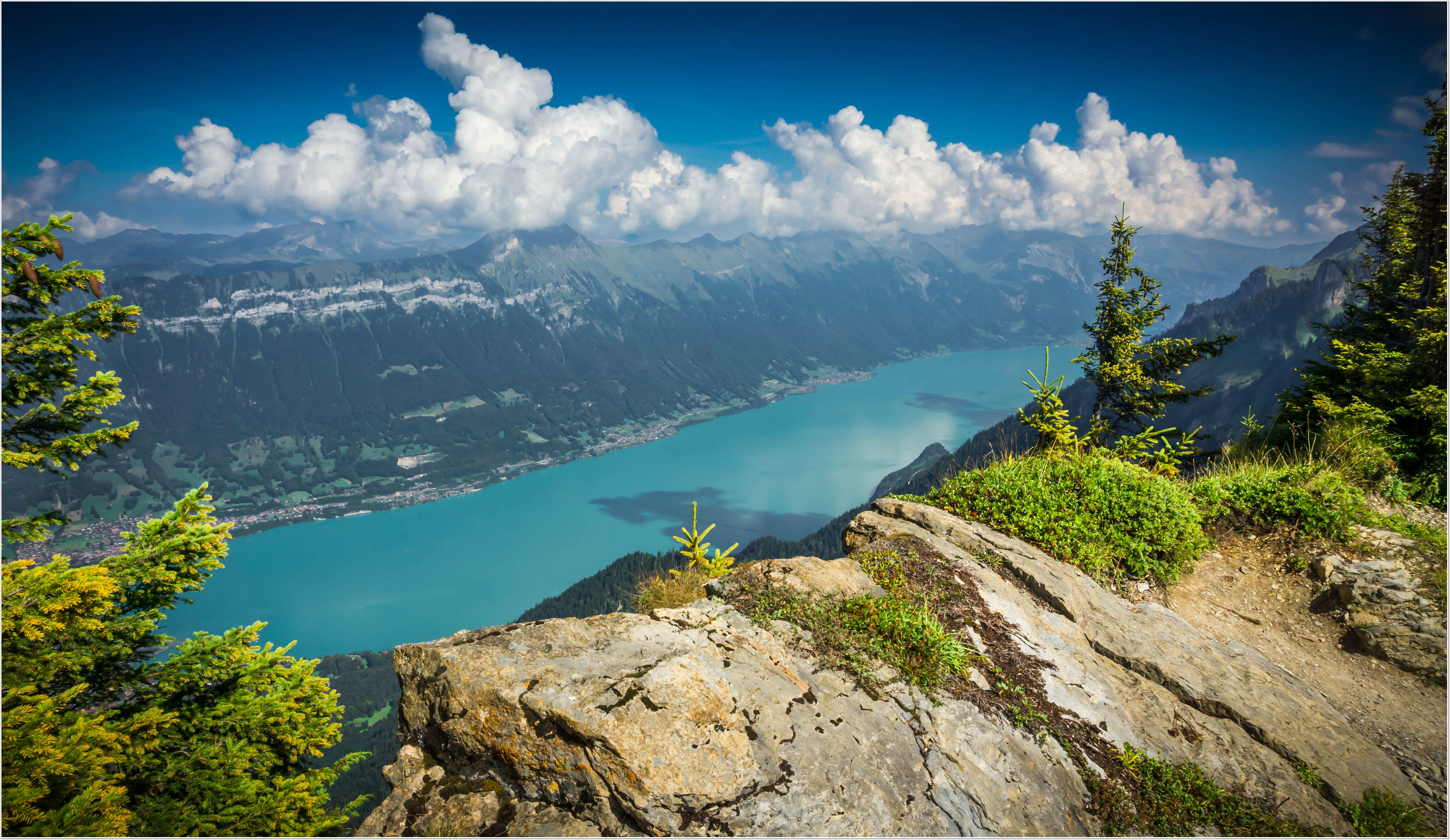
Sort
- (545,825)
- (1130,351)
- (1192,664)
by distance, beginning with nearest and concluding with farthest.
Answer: (545,825) → (1192,664) → (1130,351)

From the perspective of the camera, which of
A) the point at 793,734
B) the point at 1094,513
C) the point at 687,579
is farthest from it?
the point at 1094,513

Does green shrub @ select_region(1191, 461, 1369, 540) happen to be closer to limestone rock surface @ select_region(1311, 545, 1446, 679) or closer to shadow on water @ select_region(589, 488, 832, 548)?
limestone rock surface @ select_region(1311, 545, 1446, 679)

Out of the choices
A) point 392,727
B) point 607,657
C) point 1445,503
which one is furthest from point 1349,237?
point 392,727

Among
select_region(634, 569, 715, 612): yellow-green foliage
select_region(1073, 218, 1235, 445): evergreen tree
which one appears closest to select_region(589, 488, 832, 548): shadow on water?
select_region(1073, 218, 1235, 445): evergreen tree

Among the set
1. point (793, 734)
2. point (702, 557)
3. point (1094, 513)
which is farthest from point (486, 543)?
point (793, 734)

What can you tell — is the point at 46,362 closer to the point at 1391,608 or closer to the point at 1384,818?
the point at 1384,818

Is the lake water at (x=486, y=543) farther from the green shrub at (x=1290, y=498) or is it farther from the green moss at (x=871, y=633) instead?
the green shrub at (x=1290, y=498)
